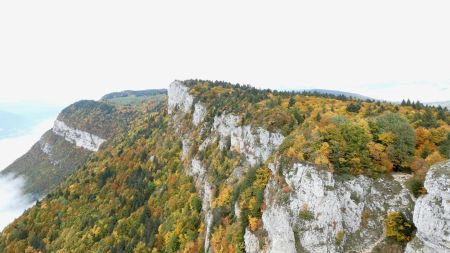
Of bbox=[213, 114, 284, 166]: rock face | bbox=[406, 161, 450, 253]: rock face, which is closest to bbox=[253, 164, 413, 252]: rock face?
bbox=[406, 161, 450, 253]: rock face

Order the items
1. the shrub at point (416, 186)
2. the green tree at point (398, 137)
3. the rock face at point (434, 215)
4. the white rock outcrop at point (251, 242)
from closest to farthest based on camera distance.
A: the rock face at point (434, 215) → the shrub at point (416, 186) → the green tree at point (398, 137) → the white rock outcrop at point (251, 242)

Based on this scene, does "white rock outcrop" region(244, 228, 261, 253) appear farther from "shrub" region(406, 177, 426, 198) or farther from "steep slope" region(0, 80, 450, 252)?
"shrub" region(406, 177, 426, 198)

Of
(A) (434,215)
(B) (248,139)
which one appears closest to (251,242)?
(A) (434,215)

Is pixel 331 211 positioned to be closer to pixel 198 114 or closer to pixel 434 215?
pixel 434 215

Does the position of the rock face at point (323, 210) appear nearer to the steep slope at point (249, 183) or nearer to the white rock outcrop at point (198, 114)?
the steep slope at point (249, 183)

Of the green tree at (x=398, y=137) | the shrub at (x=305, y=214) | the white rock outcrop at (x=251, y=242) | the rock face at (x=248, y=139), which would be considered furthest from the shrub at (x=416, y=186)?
the rock face at (x=248, y=139)

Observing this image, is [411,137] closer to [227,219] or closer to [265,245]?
[265,245]

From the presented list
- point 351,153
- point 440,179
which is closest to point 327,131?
point 351,153
